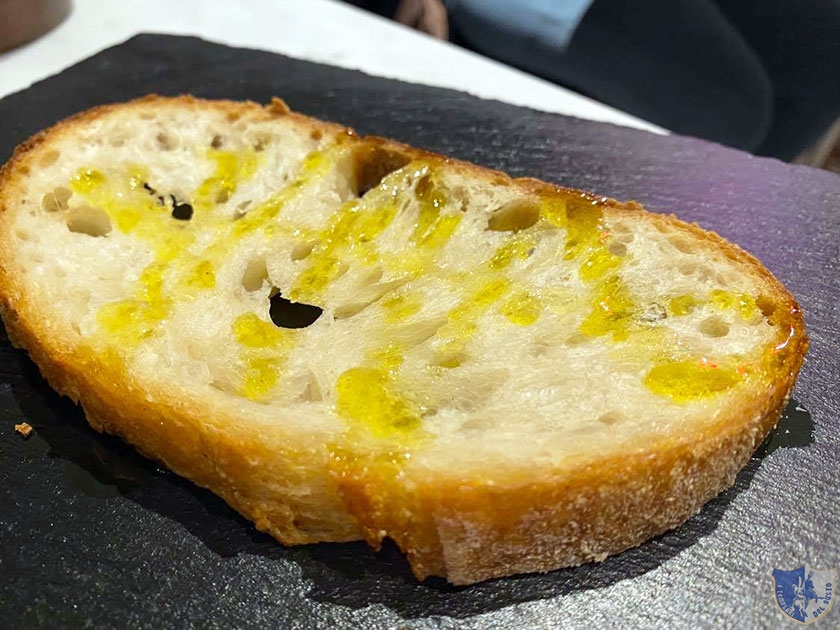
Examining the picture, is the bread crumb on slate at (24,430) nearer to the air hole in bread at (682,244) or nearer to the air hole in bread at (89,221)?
the air hole in bread at (89,221)

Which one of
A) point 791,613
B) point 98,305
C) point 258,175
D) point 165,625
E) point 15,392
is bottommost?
point 15,392

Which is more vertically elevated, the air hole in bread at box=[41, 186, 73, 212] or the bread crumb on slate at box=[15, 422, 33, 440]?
the air hole in bread at box=[41, 186, 73, 212]

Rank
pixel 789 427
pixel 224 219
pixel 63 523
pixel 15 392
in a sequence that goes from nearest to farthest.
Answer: pixel 63 523 < pixel 789 427 < pixel 15 392 < pixel 224 219

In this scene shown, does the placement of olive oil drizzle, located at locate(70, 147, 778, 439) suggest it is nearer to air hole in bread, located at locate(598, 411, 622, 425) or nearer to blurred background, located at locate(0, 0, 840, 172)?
air hole in bread, located at locate(598, 411, 622, 425)

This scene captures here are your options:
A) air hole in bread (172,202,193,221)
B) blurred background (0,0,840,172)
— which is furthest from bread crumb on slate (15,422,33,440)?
blurred background (0,0,840,172)

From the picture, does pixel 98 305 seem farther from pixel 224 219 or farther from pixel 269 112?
pixel 269 112

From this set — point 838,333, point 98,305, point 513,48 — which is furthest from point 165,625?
point 513,48

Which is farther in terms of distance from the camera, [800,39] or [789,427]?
[800,39]

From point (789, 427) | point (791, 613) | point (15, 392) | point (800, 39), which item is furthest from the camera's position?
point (800, 39)
